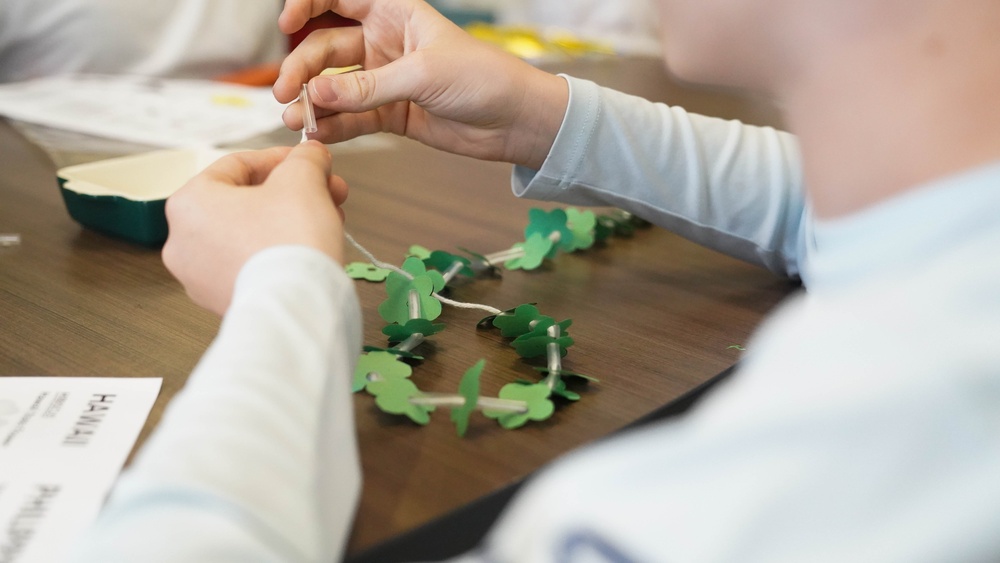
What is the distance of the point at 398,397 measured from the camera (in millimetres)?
544

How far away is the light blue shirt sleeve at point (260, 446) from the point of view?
37 cm

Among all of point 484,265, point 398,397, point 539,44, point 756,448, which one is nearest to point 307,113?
point 484,265

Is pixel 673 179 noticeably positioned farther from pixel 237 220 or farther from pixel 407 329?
pixel 237 220

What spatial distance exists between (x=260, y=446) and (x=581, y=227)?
52 cm

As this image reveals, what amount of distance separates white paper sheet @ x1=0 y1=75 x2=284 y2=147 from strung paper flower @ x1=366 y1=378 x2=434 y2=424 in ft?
2.20

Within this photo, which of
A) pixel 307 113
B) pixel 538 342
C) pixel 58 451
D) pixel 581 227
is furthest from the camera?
pixel 581 227

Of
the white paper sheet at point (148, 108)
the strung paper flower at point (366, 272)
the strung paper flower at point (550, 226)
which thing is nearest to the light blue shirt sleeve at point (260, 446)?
the strung paper flower at point (366, 272)

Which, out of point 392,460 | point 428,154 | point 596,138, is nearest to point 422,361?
point 392,460

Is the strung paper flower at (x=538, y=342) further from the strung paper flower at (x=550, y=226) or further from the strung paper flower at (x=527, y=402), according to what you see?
the strung paper flower at (x=550, y=226)

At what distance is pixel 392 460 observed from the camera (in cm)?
50

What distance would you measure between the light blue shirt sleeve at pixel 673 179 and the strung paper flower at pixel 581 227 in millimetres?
30

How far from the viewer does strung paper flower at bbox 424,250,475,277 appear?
2.46 feet

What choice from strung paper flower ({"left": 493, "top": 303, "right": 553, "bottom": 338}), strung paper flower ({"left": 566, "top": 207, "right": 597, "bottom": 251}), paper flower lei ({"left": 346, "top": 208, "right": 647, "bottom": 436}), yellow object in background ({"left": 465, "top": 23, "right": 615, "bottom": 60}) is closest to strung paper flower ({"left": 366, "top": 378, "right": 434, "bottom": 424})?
paper flower lei ({"left": 346, "top": 208, "right": 647, "bottom": 436})

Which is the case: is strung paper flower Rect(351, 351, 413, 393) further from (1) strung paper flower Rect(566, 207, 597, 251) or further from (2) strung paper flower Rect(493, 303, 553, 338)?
(1) strung paper flower Rect(566, 207, 597, 251)
